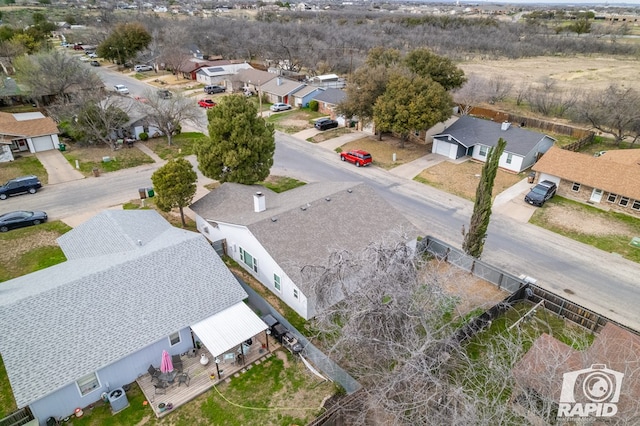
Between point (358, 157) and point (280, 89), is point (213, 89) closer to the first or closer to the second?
point (280, 89)

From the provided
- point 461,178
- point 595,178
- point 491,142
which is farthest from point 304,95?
point 595,178

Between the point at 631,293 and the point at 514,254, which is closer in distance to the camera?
the point at 631,293

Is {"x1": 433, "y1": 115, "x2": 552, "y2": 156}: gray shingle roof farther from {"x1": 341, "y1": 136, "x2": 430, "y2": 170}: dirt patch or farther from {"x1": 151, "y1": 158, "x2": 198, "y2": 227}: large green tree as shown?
{"x1": 151, "y1": 158, "x2": 198, "y2": 227}: large green tree

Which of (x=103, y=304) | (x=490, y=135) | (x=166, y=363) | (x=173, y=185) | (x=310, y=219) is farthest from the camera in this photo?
(x=490, y=135)

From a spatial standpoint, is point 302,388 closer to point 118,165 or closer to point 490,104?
point 118,165

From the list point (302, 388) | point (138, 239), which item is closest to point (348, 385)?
point (302, 388)
